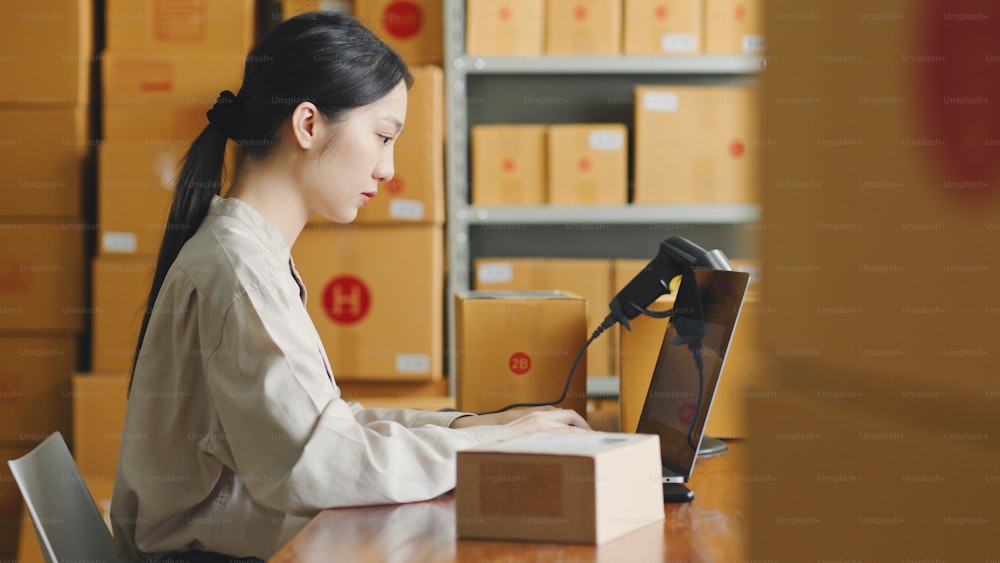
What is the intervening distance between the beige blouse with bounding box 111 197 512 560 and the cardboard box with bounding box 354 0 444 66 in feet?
4.91

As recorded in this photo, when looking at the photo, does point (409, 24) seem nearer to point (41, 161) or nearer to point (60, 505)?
point (41, 161)

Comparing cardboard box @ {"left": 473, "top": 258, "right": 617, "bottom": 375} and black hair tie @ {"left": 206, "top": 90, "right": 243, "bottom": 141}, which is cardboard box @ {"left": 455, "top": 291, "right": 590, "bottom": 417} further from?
cardboard box @ {"left": 473, "top": 258, "right": 617, "bottom": 375}

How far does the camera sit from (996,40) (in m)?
0.15

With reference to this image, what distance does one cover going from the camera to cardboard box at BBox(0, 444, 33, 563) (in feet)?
8.87

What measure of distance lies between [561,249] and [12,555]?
6.15 feet

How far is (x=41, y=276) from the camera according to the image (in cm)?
269

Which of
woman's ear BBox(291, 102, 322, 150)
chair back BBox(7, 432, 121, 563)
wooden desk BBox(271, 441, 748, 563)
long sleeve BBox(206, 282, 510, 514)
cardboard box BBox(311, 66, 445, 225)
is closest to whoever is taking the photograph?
wooden desk BBox(271, 441, 748, 563)

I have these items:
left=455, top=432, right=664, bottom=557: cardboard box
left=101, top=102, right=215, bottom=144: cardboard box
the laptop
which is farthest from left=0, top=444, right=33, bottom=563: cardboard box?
left=455, top=432, right=664, bottom=557: cardboard box

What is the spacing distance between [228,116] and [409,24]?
141 centimetres

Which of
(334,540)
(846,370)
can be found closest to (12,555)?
(334,540)

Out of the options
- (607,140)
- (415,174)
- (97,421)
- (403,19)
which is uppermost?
(403,19)

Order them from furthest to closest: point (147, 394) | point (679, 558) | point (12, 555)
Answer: point (12, 555), point (147, 394), point (679, 558)

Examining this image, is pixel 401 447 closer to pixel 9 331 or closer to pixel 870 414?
pixel 870 414

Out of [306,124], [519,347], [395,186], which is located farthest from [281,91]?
[395,186]
